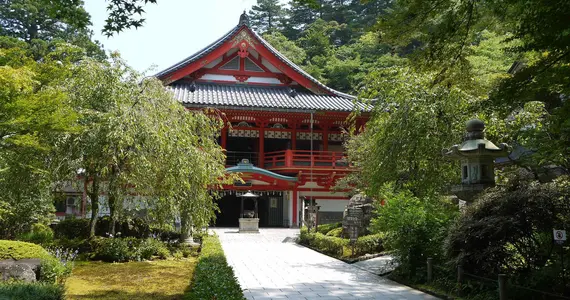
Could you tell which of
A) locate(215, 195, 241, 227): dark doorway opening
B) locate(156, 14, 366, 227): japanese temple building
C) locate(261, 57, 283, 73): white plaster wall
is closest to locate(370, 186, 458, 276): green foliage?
locate(156, 14, 366, 227): japanese temple building

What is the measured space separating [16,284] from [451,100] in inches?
403

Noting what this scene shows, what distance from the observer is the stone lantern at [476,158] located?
9.39 m

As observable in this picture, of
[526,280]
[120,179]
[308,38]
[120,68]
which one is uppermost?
[308,38]

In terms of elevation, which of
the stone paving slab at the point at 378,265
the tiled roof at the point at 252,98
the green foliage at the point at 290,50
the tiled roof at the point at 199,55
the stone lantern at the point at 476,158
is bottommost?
the stone paving slab at the point at 378,265

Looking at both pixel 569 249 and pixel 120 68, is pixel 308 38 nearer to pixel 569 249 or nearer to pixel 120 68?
pixel 120 68

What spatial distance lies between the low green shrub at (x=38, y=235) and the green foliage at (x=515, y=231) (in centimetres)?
1177

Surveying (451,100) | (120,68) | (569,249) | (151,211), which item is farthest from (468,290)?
(120,68)

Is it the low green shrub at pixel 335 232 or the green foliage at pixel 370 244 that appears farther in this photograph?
the low green shrub at pixel 335 232

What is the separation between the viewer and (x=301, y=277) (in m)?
10.9

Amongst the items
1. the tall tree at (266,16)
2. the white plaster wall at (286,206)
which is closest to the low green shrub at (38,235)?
the white plaster wall at (286,206)

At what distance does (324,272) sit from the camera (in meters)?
11.7

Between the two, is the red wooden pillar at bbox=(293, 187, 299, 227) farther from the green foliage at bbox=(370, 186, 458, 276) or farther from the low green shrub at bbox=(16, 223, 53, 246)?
the green foliage at bbox=(370, 186, 458, 276)

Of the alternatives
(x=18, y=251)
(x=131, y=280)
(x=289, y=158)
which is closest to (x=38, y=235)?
(x=131, y=280)

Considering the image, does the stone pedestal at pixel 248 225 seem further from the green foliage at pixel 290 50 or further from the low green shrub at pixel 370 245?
the green foliage at pixel 290 50
